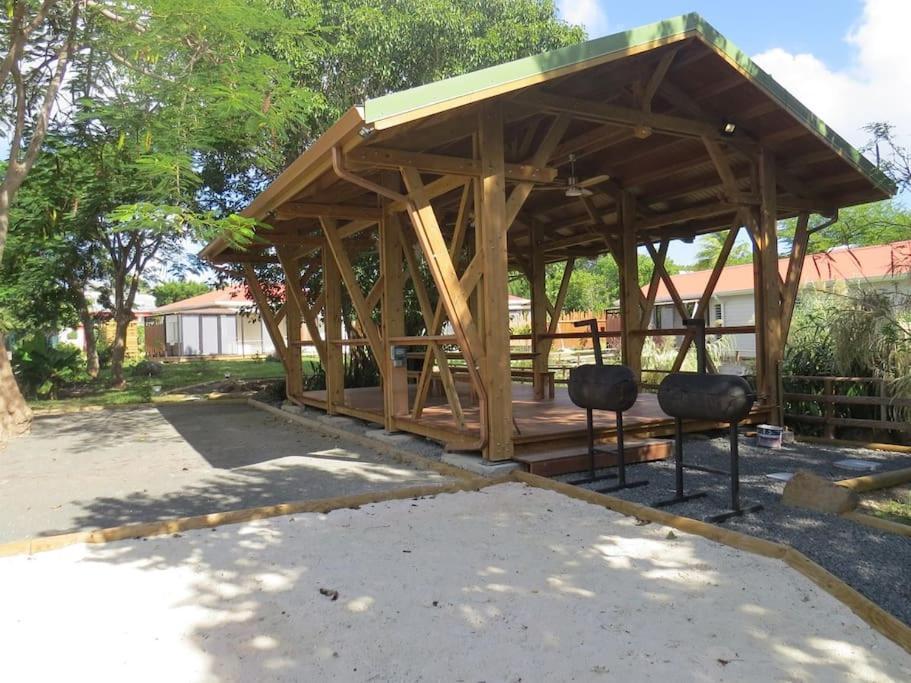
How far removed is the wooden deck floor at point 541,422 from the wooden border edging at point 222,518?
869 mm

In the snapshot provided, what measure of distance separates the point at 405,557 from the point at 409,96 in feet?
10.5

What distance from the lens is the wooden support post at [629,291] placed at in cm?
972

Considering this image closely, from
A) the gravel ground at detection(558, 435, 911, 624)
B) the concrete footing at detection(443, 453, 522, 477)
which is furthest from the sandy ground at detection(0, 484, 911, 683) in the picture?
the concrete footing at detection(443, 453, 522, 477)

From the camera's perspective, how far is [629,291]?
384 inches

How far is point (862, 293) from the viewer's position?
6.89 metres

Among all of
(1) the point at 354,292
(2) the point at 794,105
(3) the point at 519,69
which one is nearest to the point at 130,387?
(1) the point at 354,292

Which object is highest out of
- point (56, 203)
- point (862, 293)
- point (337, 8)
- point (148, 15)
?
point (337, 8)

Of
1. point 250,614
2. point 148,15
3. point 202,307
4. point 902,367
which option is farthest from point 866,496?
point 202,307

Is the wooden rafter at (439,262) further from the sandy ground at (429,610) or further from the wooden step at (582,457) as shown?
the sandy ground at (429,610)

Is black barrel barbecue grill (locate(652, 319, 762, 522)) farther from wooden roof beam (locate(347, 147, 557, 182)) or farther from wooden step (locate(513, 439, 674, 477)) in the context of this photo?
wooden roof beam (locate(347, 147, 557, 182))

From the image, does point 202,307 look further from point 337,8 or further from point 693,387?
point 693,387

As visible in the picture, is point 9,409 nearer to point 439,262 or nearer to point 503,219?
point 439,262

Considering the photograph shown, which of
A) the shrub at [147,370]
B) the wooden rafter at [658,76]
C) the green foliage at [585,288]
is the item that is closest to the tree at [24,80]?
the wooden rafter at [658,76]

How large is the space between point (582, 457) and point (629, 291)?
4276mm
